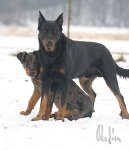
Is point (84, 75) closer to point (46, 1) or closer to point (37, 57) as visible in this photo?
Result: point (37, 57)

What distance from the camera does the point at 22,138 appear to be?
19.9 feet

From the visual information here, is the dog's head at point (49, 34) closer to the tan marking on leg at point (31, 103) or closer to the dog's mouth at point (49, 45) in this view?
the dog's mouth at point (49, 45)

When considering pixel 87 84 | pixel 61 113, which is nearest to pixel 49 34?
pixel 61 113

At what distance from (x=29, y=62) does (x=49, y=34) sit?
797 millimetres

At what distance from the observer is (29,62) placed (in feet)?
25.6

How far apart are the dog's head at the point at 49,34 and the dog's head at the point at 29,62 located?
17.6 inches

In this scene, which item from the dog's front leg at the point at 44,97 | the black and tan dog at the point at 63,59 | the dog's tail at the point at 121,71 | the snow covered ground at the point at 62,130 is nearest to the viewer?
the snow covered ground at the point at 62,130

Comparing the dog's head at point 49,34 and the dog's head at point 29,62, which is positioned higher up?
the dog's head at point 49,34

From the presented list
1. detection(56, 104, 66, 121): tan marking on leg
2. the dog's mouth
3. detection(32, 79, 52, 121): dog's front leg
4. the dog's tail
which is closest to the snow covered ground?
detection(56, 104, 66, 121): tan marking on leg

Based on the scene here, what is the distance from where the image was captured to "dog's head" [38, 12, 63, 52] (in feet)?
23.8

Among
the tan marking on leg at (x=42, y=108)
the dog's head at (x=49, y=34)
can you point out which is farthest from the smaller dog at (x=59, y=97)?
the dog's head at (x=49, y=34)

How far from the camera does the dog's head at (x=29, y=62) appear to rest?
7793 millimetres

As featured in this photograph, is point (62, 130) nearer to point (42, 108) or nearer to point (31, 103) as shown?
point (42, 108)

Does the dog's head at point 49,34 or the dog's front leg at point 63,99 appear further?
the dog's front leg at point 63,99
